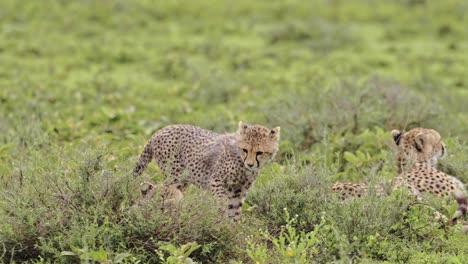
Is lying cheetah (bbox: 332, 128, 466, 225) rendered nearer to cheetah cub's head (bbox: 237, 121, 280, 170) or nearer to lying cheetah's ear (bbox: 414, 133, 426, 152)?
lying cheetah's ear (bbox: 414, 133, 426, 152)

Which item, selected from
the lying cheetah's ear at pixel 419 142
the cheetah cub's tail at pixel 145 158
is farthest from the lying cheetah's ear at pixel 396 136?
the cheetah cub's tail at pixel 145 158

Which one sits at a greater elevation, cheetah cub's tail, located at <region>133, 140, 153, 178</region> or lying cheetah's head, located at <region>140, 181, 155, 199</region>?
lying cheetah's head, located at <region>140, 181, 155, 199</region>

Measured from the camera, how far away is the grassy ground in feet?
20.2

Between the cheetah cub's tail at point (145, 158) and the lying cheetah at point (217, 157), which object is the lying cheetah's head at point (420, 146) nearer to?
the lying cheetah at point (217, 157)

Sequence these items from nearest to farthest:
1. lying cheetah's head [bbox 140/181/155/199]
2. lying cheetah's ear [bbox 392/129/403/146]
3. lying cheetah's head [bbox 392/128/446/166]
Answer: lying cheetah's head [bbox 140/181/155/199] → lying cheetah's head [bbox 392/128/446/166] → lying cheetah's ear [bbox 392/129/403/146]

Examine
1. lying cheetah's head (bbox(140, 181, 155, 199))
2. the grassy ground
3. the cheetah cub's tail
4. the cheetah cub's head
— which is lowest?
the grassy ground

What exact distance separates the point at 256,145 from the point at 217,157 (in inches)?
18.1

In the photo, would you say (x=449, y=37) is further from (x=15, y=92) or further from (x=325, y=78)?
(x=15, y=92)

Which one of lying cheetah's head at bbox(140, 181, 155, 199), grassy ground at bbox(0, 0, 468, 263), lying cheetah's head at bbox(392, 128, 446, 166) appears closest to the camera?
grassy ground at bbox(0, 0, 468, 263)

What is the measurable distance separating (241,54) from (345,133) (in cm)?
558

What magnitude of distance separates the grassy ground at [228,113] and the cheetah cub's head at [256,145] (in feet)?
0.82

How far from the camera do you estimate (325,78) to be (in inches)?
515

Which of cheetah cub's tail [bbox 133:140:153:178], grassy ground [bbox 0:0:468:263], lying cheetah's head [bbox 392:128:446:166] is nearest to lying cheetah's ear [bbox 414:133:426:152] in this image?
lying cheetah's head [bbox 392:128:446:166]

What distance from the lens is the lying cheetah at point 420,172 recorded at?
7.25 meters
